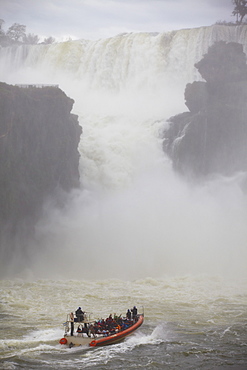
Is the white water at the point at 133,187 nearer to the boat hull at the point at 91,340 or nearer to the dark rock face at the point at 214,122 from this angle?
the dark rock face at the point at 214,122

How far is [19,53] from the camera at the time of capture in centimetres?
7300

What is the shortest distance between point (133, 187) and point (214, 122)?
12.7m

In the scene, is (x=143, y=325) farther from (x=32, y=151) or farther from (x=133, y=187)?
(x=133, y=187)

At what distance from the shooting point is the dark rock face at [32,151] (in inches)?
1677

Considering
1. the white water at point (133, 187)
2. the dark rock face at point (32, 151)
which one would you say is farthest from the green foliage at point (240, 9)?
the dark rock face at point (32, 151)

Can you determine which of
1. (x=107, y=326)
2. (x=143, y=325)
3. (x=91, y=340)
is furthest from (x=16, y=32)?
(x=91, y=340)

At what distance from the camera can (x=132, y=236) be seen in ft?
149

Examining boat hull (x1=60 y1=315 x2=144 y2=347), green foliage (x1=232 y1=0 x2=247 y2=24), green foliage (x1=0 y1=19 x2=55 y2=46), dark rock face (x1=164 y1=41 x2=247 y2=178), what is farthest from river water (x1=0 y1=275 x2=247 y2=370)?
green foliage (x1=0 y1=19 x2=55 y2=46)

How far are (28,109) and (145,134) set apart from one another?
15.2 m

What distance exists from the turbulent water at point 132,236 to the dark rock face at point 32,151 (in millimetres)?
2319

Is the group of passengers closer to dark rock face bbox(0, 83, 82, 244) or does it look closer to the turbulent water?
the turbulent water

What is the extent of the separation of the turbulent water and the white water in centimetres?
13

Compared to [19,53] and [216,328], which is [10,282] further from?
[19,53]

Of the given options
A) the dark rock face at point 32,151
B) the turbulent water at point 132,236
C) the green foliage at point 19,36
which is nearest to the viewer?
the turbulent water at point 132,236
